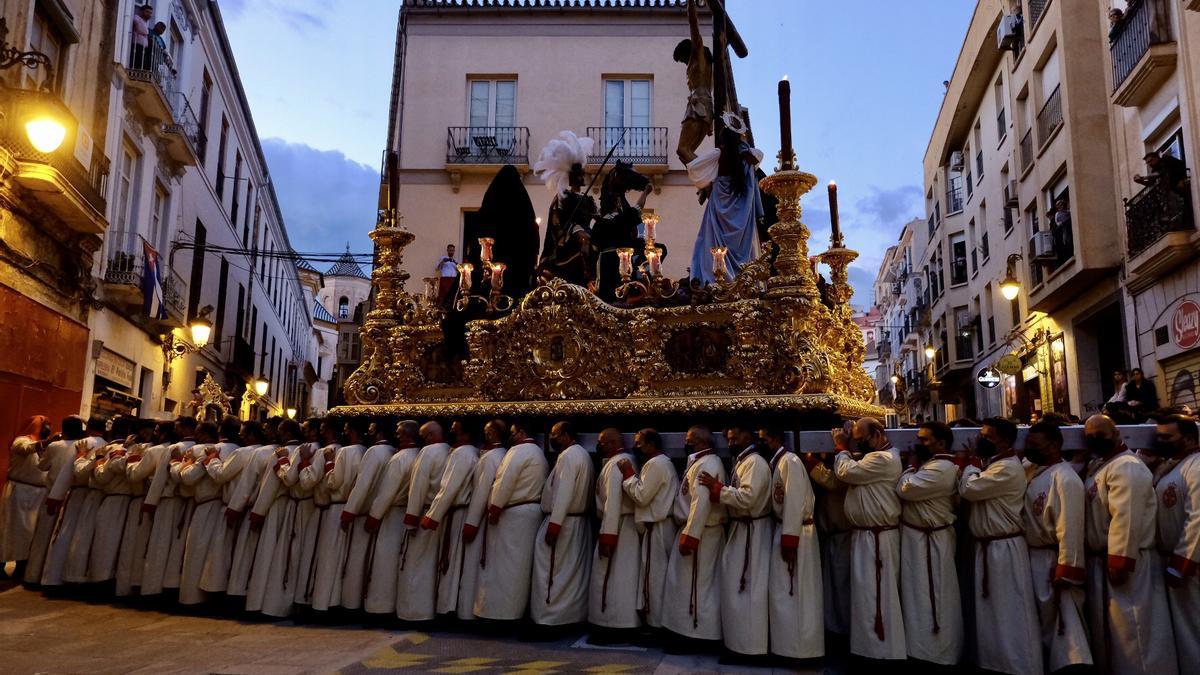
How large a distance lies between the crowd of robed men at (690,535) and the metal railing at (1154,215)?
25.1 ft

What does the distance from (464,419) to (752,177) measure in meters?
3.31

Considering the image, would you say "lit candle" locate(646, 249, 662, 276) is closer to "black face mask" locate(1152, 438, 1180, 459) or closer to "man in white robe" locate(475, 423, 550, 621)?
"man in white robe" locate(475, 423, 550, 621)

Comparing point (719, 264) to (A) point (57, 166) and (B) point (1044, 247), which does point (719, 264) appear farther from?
(B) point (1044, 247)

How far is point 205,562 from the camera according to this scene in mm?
7539

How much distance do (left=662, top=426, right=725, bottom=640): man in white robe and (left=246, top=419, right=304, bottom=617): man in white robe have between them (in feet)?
11.0

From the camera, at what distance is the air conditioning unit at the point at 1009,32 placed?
18750 mm

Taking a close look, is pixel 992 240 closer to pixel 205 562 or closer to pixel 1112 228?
pixel 1112 228

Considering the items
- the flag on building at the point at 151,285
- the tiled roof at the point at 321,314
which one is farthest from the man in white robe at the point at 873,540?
→ the tiled roof at the point at 321,314

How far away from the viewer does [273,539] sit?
287 inches

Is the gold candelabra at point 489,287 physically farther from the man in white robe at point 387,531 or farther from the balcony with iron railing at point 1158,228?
the balcony with iron railing at point 1158,228

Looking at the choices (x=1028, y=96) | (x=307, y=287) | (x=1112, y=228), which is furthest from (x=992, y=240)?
(x=307, y=287)

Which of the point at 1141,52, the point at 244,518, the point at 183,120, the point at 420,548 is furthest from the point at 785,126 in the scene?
the point at 183,120

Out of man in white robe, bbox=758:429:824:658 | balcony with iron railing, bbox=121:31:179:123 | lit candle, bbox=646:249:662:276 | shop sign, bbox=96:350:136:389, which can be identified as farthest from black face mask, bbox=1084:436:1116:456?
balcony with iron railing, bbox=121:31:179:123

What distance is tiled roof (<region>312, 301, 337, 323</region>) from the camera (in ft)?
182
